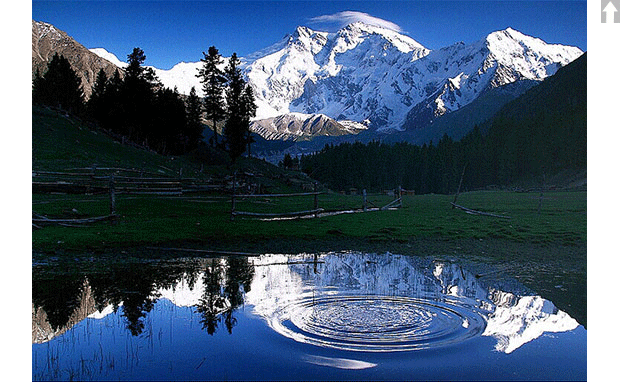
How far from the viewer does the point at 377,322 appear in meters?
11.1

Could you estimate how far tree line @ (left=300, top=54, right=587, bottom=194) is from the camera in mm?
99875

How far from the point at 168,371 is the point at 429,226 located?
21431 mm

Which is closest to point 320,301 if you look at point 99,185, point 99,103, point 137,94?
point 99,185

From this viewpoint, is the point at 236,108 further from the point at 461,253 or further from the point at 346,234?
the point at 461,253

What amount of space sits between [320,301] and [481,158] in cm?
10331

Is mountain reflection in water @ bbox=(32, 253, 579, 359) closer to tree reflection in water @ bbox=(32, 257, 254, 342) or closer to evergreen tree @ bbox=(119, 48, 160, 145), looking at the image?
tree reflection in water @ bbox=(32, 257, 254, 342)
